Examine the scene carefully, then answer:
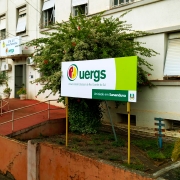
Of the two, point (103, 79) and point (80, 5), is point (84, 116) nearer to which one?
point (103, 79)

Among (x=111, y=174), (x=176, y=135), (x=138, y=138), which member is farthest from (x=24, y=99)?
(x=111, y=174)

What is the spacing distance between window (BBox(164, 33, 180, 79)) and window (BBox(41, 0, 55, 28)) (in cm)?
717

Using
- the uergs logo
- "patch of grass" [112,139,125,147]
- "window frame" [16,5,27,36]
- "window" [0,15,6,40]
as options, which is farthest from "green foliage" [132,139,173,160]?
"window" [0,15,6,40]

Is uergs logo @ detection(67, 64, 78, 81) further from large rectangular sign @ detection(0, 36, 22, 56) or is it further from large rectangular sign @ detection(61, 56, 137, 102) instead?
large rectangular sign @ detection(0, 36, 22, 56)

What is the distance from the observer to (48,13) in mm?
13500

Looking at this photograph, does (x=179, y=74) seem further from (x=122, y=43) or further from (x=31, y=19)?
(x=31, y=19)

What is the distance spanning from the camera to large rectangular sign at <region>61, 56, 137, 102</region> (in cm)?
437

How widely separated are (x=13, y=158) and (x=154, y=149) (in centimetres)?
375

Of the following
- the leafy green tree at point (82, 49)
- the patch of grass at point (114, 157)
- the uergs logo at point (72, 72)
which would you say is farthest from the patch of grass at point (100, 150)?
the uergs logo at point (72, 72)

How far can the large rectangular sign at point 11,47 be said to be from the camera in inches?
544

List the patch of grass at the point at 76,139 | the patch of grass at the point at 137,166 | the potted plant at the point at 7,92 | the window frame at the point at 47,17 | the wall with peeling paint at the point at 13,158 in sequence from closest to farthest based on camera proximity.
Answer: the patch of grass at the point at 137,166, the wall with peeling paint at the point at 13,158, the patch of grass at the point at 76,139, the window frame at the point at 47,17, the potted plant at the point at 7,92

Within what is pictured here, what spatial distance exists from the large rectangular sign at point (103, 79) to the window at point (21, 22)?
33.0 feet

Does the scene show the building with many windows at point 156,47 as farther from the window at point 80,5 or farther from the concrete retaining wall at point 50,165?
the concrete retaining wall at point 50,165

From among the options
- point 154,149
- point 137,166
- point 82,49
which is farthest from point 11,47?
point 137,166
